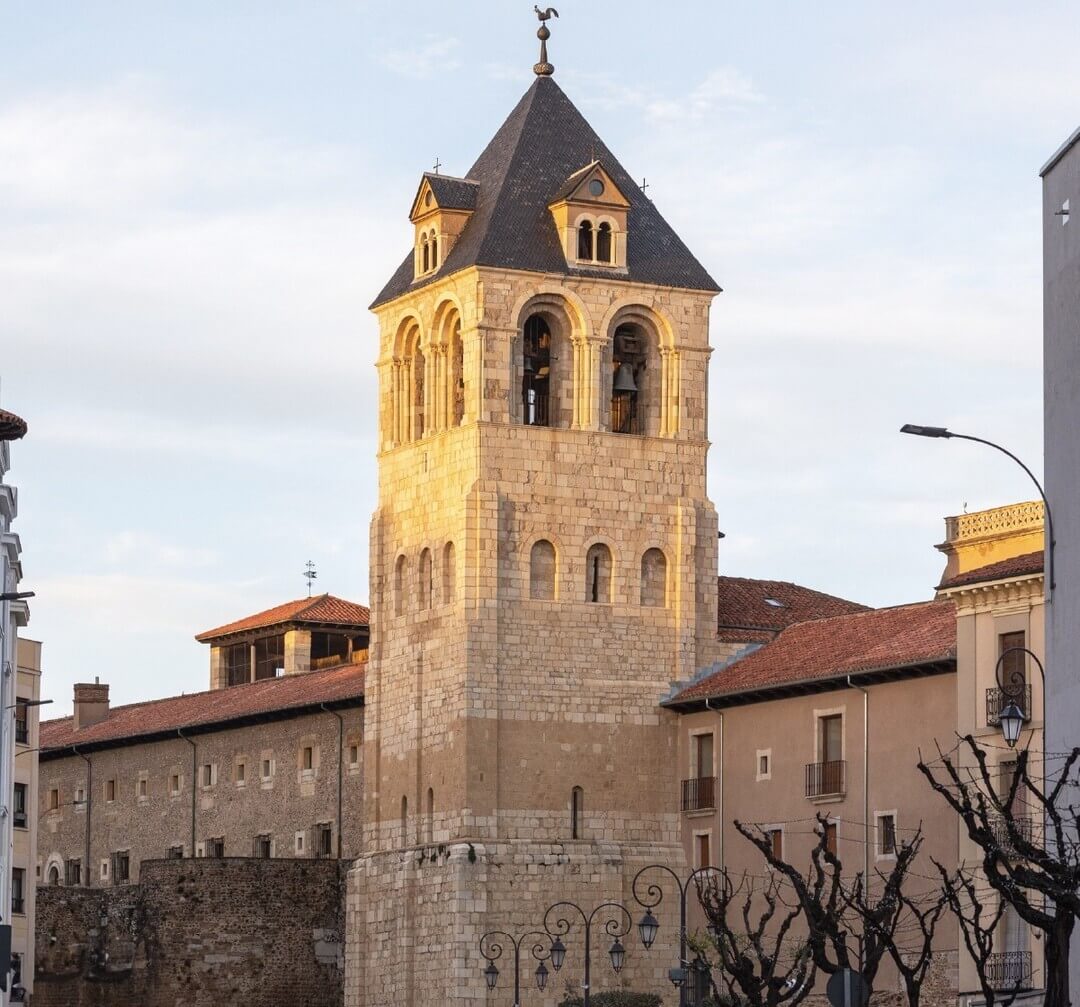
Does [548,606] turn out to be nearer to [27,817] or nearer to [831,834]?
[831,834]

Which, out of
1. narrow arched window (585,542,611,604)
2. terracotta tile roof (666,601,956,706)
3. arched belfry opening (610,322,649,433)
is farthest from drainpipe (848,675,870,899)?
arched belfry opening (610,322,649,433)

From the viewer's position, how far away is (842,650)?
269 ft

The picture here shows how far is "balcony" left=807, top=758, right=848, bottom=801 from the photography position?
7925cm

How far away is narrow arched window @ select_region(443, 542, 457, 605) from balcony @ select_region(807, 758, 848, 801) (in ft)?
35.6

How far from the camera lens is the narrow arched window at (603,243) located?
88.6 m

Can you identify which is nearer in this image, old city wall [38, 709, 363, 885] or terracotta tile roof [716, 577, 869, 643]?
terracotta tile roof [716, 577, 869, 643]

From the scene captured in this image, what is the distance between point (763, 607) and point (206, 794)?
21.4m

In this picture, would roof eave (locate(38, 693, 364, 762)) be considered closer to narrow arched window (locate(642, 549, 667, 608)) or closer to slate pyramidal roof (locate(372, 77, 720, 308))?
narrow arched window (locate(642, 549, 667, 608))

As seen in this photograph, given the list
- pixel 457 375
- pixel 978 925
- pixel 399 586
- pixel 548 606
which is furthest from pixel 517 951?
pixel 978 925

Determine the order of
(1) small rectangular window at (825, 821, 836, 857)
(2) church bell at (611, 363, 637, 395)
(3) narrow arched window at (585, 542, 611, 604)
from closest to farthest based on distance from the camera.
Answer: (1) small rectangular window at (825, 821, 836, 857)
(3) narrow arched window at (585, 542, 611, 604)
(2) church bell at (611, 363, 637, 395)

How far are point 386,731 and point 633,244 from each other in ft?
46.4

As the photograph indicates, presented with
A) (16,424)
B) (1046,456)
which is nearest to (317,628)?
(16,424)

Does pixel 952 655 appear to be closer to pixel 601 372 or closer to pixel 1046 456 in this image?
pixel 601 372

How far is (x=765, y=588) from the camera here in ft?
308
